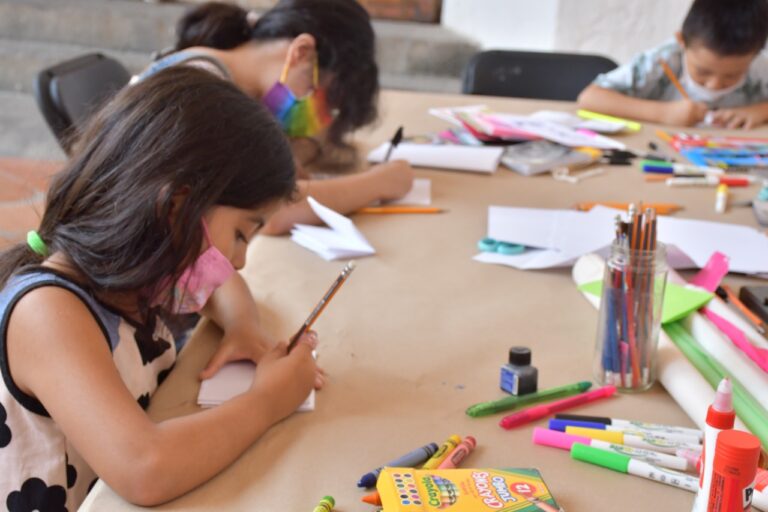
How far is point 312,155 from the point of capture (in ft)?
6.37

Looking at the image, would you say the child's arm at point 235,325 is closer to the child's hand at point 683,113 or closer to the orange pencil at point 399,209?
the orange pencil at point 399,209

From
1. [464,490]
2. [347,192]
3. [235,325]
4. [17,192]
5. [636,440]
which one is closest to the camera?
[464,490]

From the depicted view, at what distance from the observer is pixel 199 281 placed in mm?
1073

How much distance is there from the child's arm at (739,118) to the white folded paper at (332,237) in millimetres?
1219

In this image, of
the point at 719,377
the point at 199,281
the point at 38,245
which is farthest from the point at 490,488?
the point at 38,245

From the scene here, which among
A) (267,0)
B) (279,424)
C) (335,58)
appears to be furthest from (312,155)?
(267,0)

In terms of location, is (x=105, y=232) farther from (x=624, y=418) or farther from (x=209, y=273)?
(x=624, y=418)

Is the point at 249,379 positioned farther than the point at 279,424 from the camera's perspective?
Yes

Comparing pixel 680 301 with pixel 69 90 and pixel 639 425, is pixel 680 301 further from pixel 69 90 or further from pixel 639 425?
pixel 69 90

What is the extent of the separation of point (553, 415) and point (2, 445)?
0.59m

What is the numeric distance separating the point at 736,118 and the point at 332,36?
3.69ft

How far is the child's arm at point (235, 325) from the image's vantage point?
1.08 m

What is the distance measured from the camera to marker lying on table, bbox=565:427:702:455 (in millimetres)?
895

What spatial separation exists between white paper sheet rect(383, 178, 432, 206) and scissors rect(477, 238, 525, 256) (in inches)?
9.2
